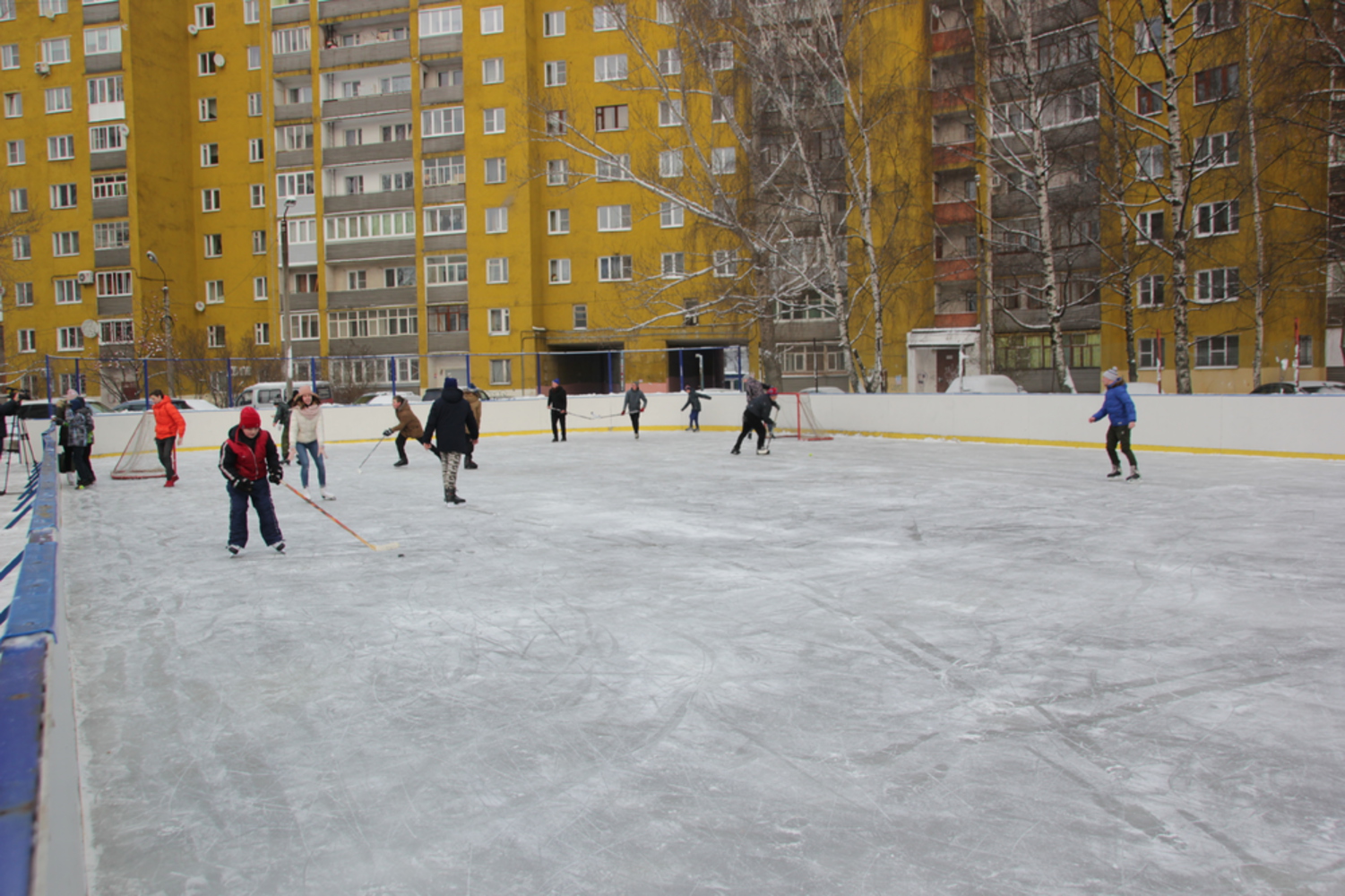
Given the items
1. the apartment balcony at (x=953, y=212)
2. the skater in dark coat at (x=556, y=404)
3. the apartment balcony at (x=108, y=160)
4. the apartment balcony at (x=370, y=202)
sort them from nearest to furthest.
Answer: the skater in dark coat at (x=556, y=404)
the apartment balcony at (x=953, y=212)
the apartment balcony at (x=370, y=202)
the apartment balcony at (x=108, y=160)

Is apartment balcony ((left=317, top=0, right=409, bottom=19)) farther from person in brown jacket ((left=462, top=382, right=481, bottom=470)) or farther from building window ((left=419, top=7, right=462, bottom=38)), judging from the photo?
person in brown jacket ((left=462, top=382, right=481, bottom=470))

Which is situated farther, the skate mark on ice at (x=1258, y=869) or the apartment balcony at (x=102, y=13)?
the apartment balcony at (x=102, y=13)

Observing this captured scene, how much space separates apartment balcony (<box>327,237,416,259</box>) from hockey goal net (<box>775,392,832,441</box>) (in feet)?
94.2

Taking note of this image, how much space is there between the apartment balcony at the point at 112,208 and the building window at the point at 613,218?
2588 centimetres

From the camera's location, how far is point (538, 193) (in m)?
45.6

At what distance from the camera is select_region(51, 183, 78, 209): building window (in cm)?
5041

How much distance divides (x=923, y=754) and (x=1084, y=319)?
37974 millimetres

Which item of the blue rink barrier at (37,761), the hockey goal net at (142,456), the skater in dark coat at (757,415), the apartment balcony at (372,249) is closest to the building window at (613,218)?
the apartment balcony at (372,249)

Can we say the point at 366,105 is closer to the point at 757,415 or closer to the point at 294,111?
the point at 294,111

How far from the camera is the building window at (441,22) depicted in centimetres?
4628

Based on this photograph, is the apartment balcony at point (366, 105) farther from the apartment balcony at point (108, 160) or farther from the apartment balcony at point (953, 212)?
the apartment balcony at point (953, 212)

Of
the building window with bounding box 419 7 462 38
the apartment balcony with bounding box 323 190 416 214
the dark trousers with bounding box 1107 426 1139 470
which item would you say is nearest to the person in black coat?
the dark trousers with bounding box 1107 426 1139 470

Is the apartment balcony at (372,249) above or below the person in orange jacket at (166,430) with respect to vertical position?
above

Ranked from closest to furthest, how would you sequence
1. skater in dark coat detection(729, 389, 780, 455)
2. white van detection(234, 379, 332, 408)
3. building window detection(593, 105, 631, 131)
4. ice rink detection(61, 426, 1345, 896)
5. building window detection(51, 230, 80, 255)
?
1. ice rink detection(61, 426, 1345, 896)
2. skater in dark coat detection(729, 389, 780, 455)
3. white van detection(234, 379, 332, 408)
4. building window detection(593, 105, 631, 131)
5. building window detection(51, 230, 80, 255)
